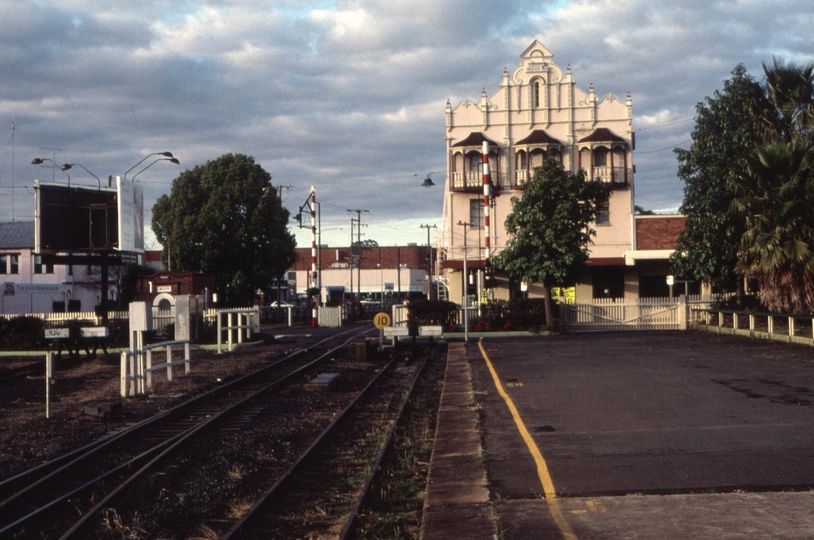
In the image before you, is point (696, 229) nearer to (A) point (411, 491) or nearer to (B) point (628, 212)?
(B) point (628, 212)

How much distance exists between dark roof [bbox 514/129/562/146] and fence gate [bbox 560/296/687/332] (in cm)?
1287

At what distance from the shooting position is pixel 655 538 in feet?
19.7

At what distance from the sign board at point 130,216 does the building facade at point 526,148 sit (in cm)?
1529

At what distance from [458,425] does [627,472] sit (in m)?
3.83

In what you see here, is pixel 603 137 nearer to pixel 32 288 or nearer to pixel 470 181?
pixel 470 181

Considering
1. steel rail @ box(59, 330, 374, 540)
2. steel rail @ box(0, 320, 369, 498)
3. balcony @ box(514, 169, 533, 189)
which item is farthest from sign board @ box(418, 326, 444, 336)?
balcony @ box(514, 169, 533, 189)

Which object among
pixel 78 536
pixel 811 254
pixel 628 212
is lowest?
pixel 78 536

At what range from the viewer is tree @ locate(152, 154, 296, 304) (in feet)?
178

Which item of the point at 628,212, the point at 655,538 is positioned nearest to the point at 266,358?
the point at 655,538

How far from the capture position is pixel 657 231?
145 feet

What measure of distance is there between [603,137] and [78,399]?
34.7 metres

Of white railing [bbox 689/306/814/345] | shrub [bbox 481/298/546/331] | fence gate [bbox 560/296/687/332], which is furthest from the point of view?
fence gate [bbox 560/296/687/332]

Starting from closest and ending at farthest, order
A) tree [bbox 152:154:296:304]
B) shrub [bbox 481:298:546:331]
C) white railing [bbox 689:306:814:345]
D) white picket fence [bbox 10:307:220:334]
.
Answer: white railing [bbox 689:306:814:345], white picket fence [bbox 10:307:220:334], shrub [bbox 481:298:546:331], tree [bbox 152:154:296:304]

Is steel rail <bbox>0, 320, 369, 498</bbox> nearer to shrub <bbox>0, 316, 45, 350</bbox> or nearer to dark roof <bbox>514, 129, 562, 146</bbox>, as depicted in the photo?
shrub <bbox>0, 316, 45, 350</bbox>
